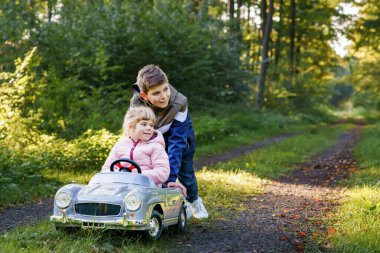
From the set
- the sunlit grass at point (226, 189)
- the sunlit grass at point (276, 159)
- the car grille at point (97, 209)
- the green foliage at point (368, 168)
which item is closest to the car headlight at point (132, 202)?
the car grille at point (97, 209)

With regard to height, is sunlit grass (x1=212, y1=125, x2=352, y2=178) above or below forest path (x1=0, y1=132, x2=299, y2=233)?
below

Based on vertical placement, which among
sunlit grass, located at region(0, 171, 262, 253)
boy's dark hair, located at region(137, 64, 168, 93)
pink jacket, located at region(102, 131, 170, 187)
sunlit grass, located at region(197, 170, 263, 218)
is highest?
boy's dark hair, located at region(137, 64, 168, 93)

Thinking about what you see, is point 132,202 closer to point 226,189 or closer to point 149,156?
point 149,156

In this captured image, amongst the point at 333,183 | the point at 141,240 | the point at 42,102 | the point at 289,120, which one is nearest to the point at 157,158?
the point at 141,240

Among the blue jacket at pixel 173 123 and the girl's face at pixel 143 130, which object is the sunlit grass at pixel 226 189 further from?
the girl's face at pixel 143 130

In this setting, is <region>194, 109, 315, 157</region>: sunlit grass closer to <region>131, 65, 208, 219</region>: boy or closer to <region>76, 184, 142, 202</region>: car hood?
<region>131, 65, 208, 219</region>: boy

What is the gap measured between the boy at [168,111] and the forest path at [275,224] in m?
0.76

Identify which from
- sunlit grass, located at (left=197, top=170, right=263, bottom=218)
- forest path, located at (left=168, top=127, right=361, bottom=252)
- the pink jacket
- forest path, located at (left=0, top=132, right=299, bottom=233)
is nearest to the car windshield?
the pink jacket

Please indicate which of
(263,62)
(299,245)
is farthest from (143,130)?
(263,62)

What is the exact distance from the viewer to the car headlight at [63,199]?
4.64m

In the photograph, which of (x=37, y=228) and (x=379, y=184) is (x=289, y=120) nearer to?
(x=379, y=184)

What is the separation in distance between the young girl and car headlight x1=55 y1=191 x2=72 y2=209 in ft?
2.27

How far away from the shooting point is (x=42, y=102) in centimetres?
1223

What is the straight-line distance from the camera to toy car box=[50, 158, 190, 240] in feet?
14.6
